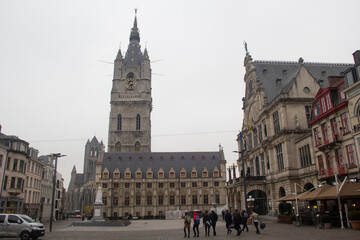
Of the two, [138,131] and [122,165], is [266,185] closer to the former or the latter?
[122,165]

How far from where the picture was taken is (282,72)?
48250 millimetres

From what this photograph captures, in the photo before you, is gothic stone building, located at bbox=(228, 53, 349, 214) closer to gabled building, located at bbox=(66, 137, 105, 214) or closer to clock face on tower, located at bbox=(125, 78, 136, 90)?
clock face on tower, located at bbox=(125, 78, 136, 90)

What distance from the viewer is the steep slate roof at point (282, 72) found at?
149 feet

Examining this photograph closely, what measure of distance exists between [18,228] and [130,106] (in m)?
79.1

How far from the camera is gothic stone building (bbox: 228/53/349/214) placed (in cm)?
3597

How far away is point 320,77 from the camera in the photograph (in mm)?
45344

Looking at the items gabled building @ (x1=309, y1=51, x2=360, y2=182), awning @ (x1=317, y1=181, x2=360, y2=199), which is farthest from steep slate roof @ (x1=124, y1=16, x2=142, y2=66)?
awning @ (x1=317, y1=181, x2=360, y2=199)

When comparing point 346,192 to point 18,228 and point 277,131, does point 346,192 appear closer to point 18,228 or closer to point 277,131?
point 277,131

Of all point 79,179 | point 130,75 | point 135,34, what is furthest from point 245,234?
point 79,179

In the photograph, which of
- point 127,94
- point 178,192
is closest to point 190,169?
point 178,192

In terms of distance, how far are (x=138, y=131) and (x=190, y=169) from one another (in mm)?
22339

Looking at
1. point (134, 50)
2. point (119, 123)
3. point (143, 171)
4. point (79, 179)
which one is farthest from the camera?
point (79, 179)

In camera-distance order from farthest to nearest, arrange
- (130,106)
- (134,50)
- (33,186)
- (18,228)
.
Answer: (134,50) < (130,106) < (33,186) < (18,228)

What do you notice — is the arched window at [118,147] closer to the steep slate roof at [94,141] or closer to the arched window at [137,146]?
the arched window at [137,146]
